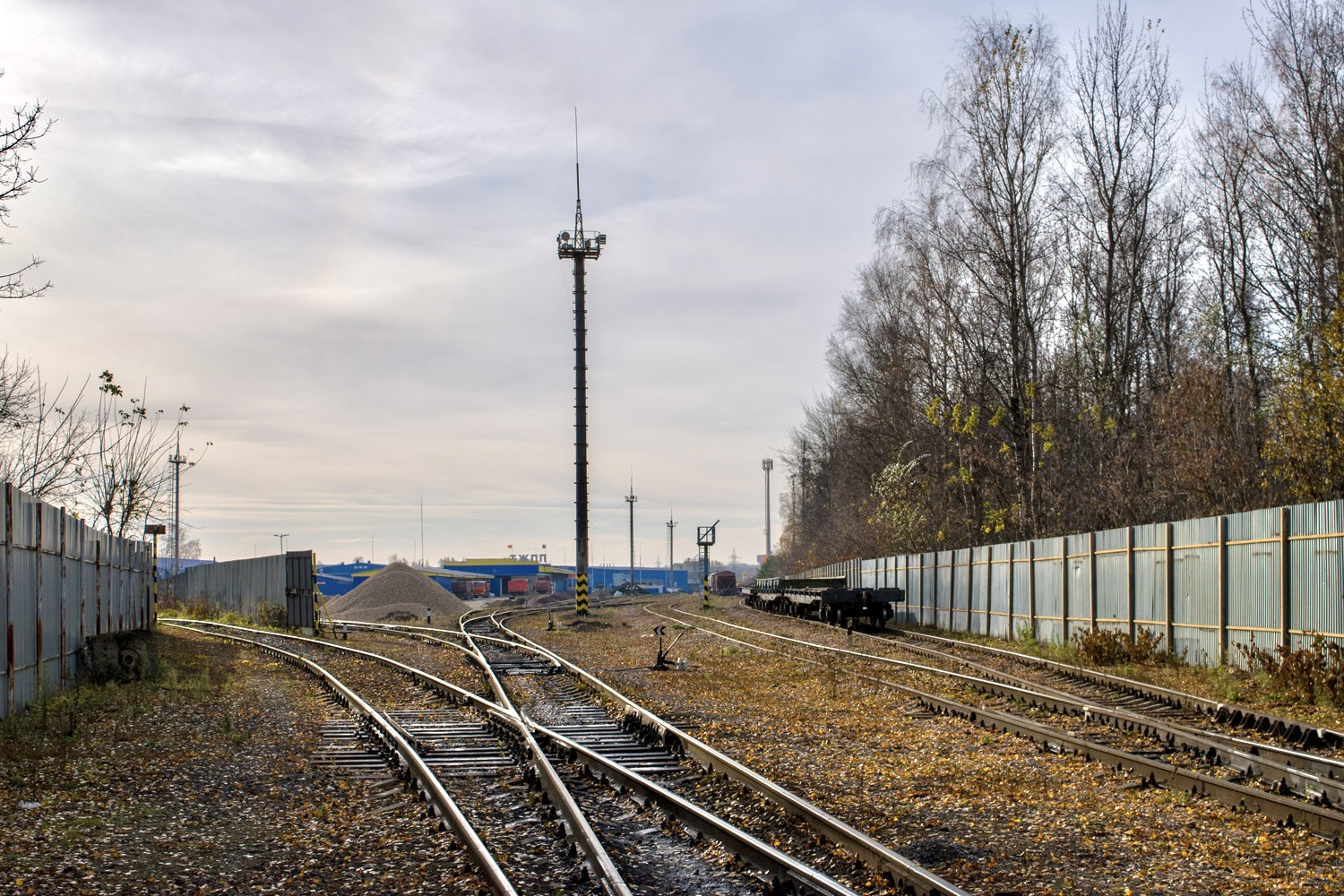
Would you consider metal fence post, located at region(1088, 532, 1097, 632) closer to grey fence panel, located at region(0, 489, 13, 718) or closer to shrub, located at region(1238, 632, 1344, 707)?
shrub, located at region(1238, 632, 1344, 707)

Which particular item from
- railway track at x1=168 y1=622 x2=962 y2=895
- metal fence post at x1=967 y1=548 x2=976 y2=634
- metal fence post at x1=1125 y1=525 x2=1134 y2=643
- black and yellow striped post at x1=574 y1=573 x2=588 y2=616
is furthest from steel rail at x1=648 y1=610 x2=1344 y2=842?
black and yellow striped post at x1=574 y1=573 x2=588 y2=616

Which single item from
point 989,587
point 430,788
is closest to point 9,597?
point 430,788

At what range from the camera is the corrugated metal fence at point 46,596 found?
13852 millimetres

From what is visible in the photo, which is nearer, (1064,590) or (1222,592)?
(1222,592)

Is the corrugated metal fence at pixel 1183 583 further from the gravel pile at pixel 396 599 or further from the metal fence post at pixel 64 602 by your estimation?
the gravel pile at pixel 396 599

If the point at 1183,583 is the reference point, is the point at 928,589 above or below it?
below

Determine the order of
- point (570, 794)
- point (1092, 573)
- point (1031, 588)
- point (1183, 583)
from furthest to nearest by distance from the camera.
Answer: point (1031, 588) → point (1092, 573) → point (1183, 583) → point (570, 794)

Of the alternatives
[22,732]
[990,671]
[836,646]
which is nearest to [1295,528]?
[990,671]

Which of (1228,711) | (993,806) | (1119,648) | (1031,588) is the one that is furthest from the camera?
(1031,588)

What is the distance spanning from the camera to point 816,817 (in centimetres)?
796

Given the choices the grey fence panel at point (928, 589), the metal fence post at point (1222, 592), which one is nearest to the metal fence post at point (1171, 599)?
the metal fence post at point (1222, 592)

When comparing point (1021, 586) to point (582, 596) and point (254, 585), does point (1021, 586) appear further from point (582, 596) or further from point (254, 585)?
point (254, 585)

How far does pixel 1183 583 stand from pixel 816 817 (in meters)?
13.5

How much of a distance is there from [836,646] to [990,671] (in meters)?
6.34
